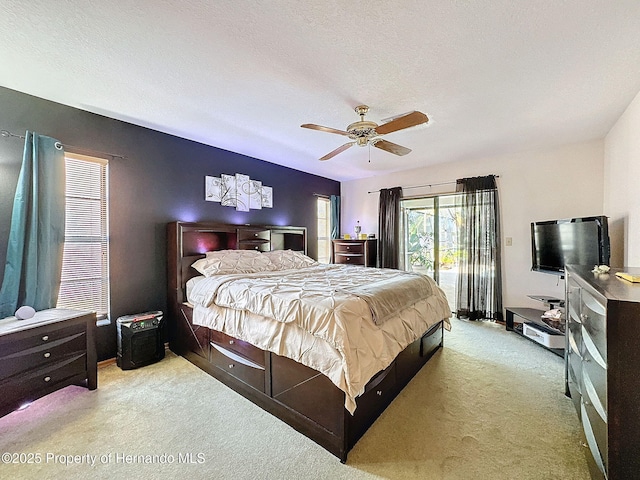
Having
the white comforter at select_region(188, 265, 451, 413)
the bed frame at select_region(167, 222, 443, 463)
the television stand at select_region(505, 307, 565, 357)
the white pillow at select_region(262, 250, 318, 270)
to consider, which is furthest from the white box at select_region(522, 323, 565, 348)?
the white pillow at select_region(262, 250, 318, 270)

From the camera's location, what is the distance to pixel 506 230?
436 centimetres

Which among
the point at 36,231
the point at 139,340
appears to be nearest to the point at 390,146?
the point at 139,340

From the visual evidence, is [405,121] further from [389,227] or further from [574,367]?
[389,227]

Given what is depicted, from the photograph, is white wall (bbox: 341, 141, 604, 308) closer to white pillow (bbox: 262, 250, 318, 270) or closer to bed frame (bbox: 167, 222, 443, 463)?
bed frame (bbox: 167, 222, 443, 463)

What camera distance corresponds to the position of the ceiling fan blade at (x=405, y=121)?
2.19 meters

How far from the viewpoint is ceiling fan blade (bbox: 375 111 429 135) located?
86.1 inches

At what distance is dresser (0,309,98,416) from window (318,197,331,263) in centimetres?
410

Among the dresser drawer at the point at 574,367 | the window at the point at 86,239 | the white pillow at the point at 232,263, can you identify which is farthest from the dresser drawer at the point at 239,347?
the dresser drawer at the point at 574,367

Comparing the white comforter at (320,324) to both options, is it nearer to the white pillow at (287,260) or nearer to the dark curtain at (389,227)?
the white pillow at (287,260)

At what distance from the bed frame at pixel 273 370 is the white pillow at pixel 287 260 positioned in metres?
0.59

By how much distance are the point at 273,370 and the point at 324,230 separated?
4143mm

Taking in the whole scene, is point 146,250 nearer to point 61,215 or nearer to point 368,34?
point 61,215

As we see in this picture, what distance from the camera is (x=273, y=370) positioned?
2.09 m

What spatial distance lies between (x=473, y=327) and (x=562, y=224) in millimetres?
1831
